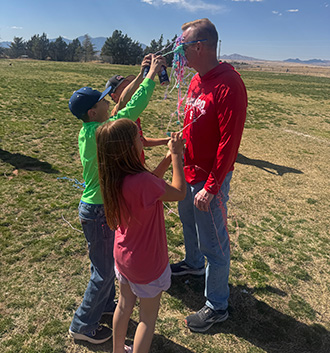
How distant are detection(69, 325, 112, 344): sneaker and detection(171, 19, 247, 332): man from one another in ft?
2.36

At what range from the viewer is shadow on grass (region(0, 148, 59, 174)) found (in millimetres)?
5523

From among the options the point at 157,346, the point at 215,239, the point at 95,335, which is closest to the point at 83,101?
the point at 215,239

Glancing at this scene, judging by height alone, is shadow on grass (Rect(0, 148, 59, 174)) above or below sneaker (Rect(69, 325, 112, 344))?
above

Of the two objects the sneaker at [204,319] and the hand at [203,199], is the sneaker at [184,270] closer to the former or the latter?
the sneaker at [204,319]

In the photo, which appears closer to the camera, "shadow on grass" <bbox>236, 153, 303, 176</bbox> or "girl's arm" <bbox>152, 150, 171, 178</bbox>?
"girl's arm" <bbox>152, 150, 171, 178</bbox>

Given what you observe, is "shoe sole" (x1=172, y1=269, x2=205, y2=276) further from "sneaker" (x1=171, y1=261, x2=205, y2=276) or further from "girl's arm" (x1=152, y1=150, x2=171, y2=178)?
"girl's arm" (x1=152, y1=150, x2=171, y2=178)

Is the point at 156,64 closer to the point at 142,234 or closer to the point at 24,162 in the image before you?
the point at 142,234

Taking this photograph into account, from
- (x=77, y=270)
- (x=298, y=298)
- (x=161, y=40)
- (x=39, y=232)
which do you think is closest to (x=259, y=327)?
(x=298, y=298)

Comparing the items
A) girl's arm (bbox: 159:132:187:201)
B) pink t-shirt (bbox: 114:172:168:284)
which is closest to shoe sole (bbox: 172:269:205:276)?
pink t-shirt (bbox: 114:172:168:284)

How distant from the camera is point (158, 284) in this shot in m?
1.85

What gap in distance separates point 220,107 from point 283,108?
14937 millimetres

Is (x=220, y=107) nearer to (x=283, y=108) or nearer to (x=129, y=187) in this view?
(x=129, y=187)

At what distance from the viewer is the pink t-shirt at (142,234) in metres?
1.60

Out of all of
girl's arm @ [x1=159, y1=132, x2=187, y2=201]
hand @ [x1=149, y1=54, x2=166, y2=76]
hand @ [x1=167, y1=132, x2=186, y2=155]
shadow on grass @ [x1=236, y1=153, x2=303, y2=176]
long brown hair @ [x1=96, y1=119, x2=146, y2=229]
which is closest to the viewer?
long brown hair @ [x1=96, y1=119, x2=146, y2=229]
